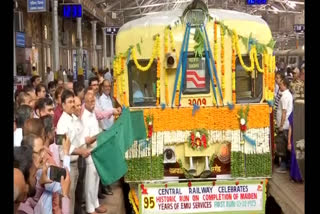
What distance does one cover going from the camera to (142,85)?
779 cm

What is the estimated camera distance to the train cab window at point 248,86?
25.3 feet

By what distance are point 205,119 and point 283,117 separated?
11.9ft

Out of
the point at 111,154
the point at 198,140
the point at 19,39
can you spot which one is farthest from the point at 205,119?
the point at 19,39

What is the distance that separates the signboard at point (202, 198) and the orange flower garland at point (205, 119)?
0.78 metres

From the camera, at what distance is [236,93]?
7730 mm

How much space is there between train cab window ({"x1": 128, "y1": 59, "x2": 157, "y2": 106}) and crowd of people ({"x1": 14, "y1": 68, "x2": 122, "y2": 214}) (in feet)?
1.05

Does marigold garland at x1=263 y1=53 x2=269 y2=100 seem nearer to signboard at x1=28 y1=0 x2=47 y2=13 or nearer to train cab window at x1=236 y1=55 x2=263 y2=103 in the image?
train cab window at x1=236 y1=55 x2=263 y2=103

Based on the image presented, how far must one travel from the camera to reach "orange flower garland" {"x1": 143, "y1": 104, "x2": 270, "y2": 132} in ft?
24.2

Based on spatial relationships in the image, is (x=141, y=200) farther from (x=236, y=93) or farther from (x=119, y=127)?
(x=236, y=93)

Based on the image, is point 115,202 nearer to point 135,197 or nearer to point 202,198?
point 135,197

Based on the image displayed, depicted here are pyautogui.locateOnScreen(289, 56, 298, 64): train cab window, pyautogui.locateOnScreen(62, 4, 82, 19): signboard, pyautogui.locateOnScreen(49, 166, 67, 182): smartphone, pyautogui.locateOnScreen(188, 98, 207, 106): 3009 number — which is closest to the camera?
pyautogui.locateOnScreen(49, 166, 67, 182): smartphone

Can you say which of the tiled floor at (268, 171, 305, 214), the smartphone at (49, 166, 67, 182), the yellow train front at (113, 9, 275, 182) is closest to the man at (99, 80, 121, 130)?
the yellow train front at (113, 9, 275, 182)

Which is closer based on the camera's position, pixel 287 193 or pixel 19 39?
pixel 287 193

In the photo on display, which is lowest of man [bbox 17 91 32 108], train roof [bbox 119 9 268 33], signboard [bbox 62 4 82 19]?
man [bbox 17 91 32 108]
